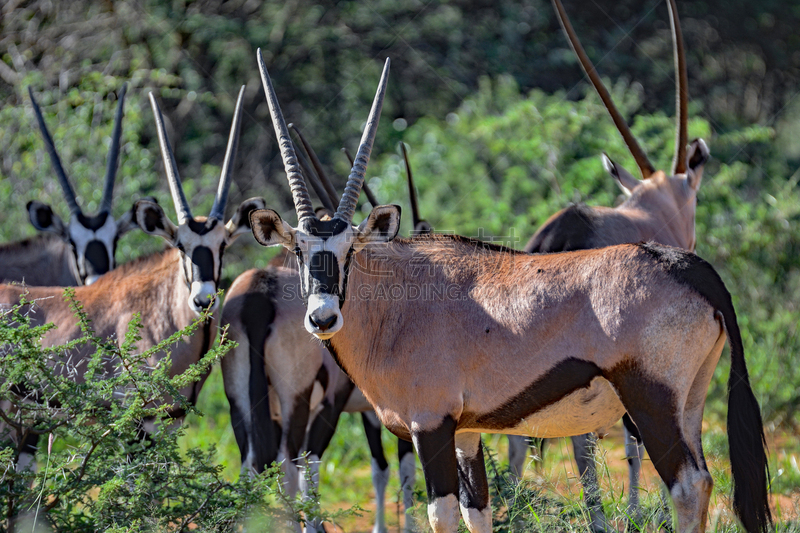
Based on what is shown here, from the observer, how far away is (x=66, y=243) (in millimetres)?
8039

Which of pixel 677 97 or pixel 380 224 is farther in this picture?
pixel 677 97

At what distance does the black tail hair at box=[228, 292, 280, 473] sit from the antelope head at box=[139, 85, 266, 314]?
366mm

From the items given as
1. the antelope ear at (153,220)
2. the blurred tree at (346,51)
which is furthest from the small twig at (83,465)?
the blurred tree at (346,51)

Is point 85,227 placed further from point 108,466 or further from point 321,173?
point 108,466

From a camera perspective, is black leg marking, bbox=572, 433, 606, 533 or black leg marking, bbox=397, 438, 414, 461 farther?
black leg marking, bbox=397, 438, 414, 461

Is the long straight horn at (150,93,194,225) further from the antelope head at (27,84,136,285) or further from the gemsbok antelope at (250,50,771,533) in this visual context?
the gemsbok antelope at (250,50,771,533)

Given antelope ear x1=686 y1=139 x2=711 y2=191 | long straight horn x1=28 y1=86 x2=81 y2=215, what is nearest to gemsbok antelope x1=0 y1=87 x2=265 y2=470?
long straight horn x1=28 y1=86 x2=81 y2=215

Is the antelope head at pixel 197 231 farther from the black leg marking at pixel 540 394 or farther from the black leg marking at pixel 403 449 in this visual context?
the black leg marking at pixel 540 394

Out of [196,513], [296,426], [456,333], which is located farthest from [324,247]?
[296,426]

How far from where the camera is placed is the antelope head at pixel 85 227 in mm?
7586

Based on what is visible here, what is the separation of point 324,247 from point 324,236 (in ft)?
0.24

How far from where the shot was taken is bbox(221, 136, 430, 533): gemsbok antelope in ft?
18.9

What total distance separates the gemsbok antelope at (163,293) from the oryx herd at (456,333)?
1cm

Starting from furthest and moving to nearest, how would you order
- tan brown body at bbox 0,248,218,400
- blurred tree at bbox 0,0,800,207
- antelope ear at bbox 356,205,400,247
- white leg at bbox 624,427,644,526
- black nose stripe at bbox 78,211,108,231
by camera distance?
blurred tree at bbox 0,0,800,207 → black nose stripe at bbox 78,211,108,231 → tan brown body at bbox 0,248,218,400 → white leg at bbox 624,427,644,526 → antelope ear at bbox 356,205,400,247
